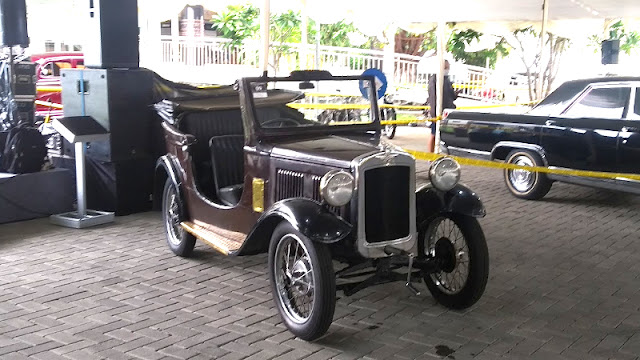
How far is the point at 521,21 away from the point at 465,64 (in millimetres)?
9359

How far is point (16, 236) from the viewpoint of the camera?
6719mm

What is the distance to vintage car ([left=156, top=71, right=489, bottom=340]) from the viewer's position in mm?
4230

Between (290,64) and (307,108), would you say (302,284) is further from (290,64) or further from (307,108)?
(290,64)

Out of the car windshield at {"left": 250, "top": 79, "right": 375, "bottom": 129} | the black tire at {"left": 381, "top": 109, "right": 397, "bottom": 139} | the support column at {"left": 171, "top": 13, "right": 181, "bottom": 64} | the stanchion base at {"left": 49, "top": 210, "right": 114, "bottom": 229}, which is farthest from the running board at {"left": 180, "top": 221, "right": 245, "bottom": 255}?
the support column at {"left": 171, "top": 13, "right": 181, "bottom": 64}

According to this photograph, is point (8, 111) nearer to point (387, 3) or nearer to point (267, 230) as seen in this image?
point (267, 230)

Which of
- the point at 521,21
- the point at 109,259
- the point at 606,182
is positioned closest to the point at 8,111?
the point at 109,259

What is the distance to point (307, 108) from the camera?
592cm

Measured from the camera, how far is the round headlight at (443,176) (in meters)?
4.68

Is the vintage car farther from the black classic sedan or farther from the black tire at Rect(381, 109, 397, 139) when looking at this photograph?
the black tire at Rect(381, 109, 397, 139)

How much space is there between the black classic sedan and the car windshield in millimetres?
3390

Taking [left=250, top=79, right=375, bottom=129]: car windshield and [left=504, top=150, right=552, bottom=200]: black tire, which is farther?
[left=504, top=150, right=552, bottom=200]: black tire

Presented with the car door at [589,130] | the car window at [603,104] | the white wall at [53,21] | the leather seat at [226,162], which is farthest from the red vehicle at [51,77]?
the car window at [603,104]

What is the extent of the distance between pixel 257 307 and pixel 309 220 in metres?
1.04

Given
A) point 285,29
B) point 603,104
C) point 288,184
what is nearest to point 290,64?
point 285,29
